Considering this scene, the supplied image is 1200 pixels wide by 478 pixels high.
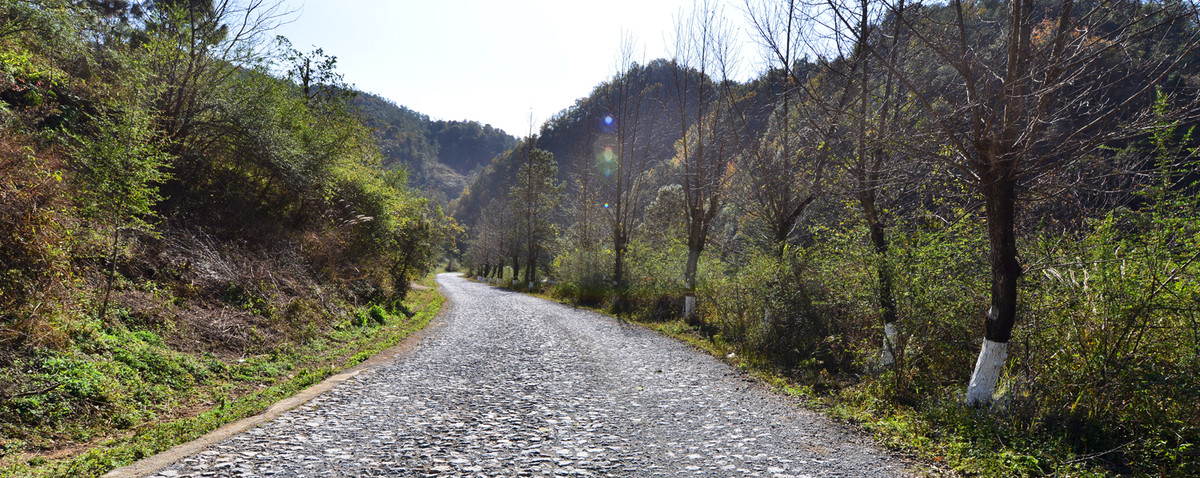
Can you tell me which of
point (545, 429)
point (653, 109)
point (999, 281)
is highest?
point (653, 109)

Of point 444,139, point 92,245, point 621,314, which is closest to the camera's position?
point 92,245

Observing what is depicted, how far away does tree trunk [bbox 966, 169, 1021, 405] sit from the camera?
17.0ft

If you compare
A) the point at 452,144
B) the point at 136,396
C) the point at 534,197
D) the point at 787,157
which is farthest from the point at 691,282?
the point at 452,144

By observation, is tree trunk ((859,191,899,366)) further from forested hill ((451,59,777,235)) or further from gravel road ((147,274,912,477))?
forested hill ((451,59,777,235))

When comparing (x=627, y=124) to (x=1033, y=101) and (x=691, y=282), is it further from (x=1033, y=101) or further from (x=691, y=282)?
(x=1033, y=101)

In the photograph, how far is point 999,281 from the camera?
17.4 feet

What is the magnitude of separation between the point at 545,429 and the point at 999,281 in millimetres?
5427

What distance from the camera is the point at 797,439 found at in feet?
18.2

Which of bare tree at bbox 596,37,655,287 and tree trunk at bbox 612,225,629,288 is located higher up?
bare tree at bbox 596,37,655,287

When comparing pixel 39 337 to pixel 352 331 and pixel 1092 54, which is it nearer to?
pixel 352 331

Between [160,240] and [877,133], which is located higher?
[877,133]

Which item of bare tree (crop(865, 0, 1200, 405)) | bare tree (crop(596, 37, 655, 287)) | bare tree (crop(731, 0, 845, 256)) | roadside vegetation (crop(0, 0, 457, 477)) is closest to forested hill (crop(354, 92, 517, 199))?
bare tree (crop(596, 37, 655, 287))

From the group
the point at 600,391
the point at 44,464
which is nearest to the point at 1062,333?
the point at 600,391

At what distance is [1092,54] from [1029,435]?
3.77m
